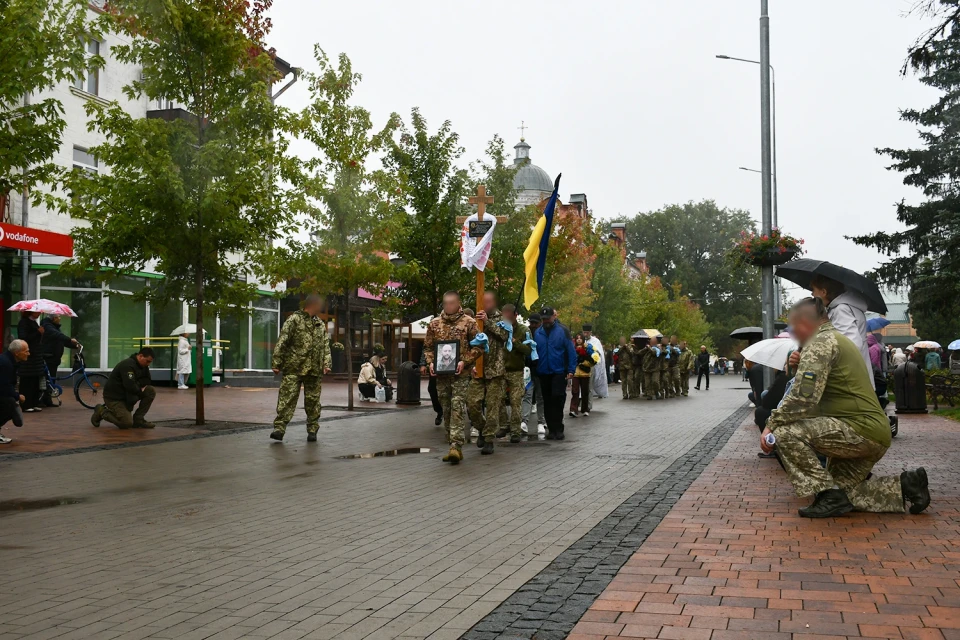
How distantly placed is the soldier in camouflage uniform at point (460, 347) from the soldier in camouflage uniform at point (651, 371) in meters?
16.5

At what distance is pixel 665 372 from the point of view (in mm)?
27703

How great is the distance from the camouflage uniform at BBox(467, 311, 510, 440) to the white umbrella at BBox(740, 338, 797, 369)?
2756mm

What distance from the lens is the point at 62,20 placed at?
12.0 m

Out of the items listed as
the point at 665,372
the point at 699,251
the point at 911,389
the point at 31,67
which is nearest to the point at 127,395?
the point at 31,67

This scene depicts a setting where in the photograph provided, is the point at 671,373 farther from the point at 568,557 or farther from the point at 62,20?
the point at 568,557

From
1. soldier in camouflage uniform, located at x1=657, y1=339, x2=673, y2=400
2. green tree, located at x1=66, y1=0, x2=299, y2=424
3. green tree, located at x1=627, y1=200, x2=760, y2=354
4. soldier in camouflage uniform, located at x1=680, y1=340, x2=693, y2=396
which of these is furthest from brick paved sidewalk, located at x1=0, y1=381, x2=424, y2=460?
green tree, located at x1=627, y1=200, x2=760, y2=354

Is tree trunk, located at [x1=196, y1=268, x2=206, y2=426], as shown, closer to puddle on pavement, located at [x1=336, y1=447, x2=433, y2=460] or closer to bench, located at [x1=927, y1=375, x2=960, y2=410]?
puddle on pavement, located at [x1=336, y1=447, x2=433, y2=460]

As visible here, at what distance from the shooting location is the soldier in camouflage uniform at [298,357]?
12930 millimetres

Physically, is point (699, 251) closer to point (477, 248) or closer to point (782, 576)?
point (477, 248)

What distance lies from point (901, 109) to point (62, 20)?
97.1 ft

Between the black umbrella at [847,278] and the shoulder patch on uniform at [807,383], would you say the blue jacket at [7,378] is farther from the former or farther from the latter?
the shoulder patch on uniform at [807,383]

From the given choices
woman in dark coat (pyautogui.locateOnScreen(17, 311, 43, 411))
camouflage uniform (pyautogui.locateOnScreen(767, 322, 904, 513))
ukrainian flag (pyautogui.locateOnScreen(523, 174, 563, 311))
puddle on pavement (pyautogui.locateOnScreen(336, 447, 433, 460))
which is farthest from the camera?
woman in dark coat (pyautogui.locateOnScreen(17, 311, 43, 411))

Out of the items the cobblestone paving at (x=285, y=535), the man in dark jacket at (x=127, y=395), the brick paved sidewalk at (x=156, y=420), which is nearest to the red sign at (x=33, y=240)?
the brick paved sidewalk at (x=156, y=420)

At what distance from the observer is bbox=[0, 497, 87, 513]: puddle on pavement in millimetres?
7520
